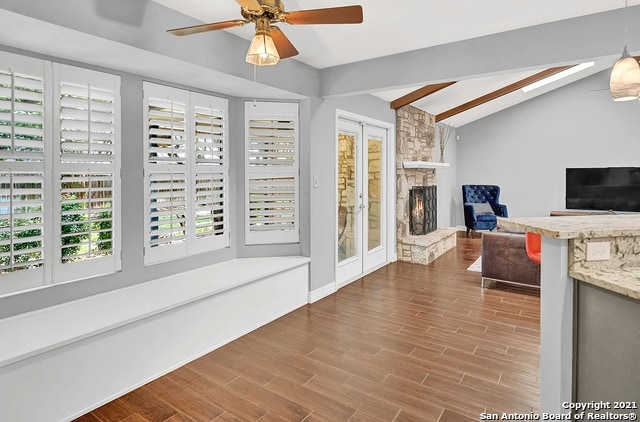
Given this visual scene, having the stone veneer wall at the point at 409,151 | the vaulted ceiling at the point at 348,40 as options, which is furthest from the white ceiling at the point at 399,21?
the stone veneer wall at the point at 409,151

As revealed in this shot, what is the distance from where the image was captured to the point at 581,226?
1.80 m

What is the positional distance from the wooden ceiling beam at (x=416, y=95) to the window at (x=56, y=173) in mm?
4083

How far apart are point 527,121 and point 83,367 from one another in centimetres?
931

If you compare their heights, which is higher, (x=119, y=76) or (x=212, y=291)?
(x=119, y=76)

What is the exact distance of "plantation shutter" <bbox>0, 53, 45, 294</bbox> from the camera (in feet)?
7.81

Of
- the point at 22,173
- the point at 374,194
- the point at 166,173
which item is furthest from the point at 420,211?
the point at 22,173

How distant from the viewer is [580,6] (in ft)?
8.85

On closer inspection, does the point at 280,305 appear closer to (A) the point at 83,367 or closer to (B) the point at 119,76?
(A) the point at 83,367

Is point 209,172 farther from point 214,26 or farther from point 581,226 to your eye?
point 581,226

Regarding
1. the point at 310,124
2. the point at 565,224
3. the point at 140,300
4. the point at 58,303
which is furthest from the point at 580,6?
the point at 58,303

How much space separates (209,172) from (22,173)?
154cm

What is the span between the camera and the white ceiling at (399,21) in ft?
8.71

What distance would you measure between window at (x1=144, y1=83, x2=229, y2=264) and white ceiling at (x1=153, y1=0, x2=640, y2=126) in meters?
0.86

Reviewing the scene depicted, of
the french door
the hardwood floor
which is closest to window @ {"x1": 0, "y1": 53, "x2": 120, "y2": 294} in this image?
the hardwood floor
